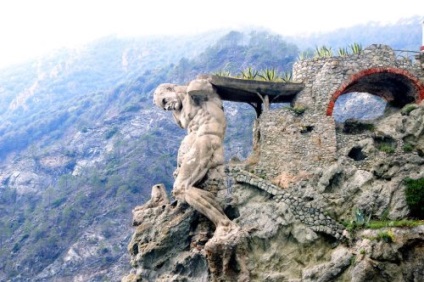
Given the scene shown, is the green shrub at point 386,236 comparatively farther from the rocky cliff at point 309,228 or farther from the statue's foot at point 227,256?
the statue's foot at point 227,256

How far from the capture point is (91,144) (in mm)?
93000

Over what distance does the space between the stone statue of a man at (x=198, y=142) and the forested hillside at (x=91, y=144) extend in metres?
38.0

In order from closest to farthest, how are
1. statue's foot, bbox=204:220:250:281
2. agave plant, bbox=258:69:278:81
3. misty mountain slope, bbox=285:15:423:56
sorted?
statue's foot, bbox=204:220:250:281, agave plant, bbox=258:69:278:81, misty mountain slope, bbox=285:15:423:56

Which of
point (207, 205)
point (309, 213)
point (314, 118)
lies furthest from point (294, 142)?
point (207, 205)

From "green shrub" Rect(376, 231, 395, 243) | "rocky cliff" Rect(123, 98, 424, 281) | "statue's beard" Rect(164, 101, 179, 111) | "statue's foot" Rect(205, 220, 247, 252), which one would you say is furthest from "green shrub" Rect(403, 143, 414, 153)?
"statue's beard" Rect(164, 101, 179, 111)

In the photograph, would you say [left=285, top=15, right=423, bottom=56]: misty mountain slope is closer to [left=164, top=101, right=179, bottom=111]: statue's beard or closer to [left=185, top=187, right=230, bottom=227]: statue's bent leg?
[left=164, top=101, right=179, bottom=111]: statue's beard

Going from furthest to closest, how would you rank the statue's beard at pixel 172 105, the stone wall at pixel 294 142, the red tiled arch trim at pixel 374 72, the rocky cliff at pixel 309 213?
the statue's beard at pixel 172 105 → the red tiled arch trim at pixel 374 72 → the stone wall at pixel 294 142 → the rocky cliff at pixel 309 213

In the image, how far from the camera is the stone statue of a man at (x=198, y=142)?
25642 millimetres

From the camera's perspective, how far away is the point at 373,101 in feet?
258

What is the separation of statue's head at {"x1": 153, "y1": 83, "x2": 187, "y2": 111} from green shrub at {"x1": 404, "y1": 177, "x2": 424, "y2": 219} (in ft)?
31.3


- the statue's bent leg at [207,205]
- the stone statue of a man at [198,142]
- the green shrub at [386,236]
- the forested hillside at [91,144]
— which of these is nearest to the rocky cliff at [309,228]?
the green shrub at [386,236]

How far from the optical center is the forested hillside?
69438 mm

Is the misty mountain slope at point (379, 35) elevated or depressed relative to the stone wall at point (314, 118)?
depressed

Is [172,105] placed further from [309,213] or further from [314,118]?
[309,213]
